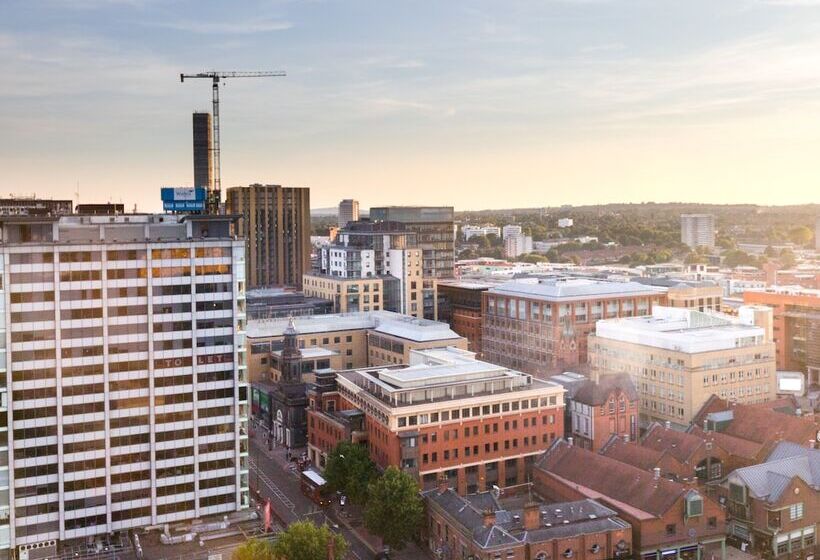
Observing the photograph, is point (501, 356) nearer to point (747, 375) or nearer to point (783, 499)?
point (747, 375)

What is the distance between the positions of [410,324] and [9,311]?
7582 cm

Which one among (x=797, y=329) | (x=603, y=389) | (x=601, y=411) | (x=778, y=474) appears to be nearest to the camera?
(x=778, y=474)

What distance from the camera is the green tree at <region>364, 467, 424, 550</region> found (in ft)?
268

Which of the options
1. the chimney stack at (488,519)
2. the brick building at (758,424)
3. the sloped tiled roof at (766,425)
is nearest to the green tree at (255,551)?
the chimney stack at (488,519)

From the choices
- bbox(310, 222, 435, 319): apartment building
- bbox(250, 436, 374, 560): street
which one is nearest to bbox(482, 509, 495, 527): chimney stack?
bbox(250, 436, 374, 560): street

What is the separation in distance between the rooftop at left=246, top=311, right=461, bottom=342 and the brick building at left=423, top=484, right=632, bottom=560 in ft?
201

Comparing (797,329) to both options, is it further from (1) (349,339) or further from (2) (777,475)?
(1) (349,339)

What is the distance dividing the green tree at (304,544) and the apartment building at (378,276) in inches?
4000

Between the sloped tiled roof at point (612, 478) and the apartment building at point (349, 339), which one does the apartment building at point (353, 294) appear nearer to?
the apartment building at point (349, 339)

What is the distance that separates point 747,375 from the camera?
124 m

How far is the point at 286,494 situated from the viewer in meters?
102

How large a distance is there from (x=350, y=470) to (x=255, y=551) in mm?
20226

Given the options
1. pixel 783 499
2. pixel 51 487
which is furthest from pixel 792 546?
pixel 51 487

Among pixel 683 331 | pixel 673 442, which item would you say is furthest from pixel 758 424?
pixel 683 331
